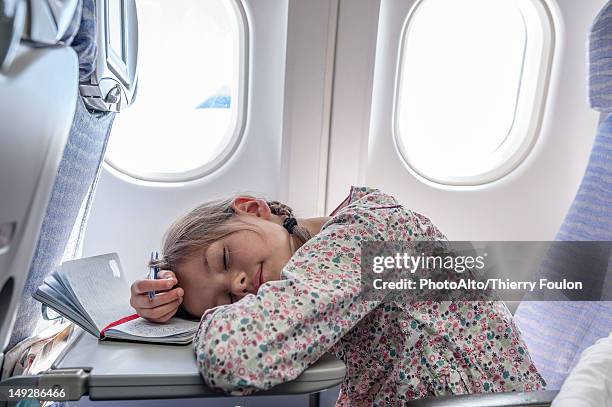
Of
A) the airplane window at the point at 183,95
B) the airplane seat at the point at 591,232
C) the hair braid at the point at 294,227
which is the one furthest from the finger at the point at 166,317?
the airplane seat at the point at 591,232

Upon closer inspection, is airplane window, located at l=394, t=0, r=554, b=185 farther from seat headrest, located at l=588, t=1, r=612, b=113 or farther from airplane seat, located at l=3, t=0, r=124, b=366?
airplane seat, located at l=3, t=0, r=124, b=366

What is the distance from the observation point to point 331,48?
1.90 meters

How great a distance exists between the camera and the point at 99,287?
3.92ft

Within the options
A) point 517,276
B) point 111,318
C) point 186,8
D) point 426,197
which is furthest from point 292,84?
point 517,276

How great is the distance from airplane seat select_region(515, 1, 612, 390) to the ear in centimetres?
109

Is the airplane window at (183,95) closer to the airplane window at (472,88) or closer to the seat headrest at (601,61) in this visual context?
the airplane window at (472,88)

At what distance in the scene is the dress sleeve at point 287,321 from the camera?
0.79 meters

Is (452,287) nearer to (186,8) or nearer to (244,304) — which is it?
(244,304)

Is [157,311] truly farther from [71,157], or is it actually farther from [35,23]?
[35,23]

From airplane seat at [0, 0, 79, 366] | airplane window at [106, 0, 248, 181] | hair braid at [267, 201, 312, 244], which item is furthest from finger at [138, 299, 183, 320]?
airplane window at [106, 0, 248, 181]

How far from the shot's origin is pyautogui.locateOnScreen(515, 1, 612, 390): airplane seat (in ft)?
5.56

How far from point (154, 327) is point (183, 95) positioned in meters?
1.37

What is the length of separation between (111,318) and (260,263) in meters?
0.33

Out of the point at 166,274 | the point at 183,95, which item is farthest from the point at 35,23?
the point at 183,95
